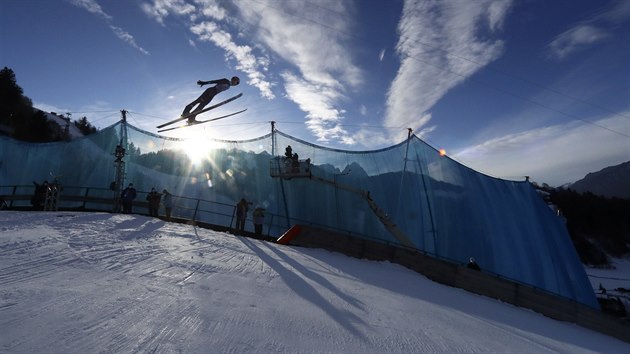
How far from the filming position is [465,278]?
1027 cm

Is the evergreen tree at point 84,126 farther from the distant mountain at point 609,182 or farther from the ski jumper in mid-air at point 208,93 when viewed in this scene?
the distant mountain at point 609,182

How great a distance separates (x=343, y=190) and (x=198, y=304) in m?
10.8

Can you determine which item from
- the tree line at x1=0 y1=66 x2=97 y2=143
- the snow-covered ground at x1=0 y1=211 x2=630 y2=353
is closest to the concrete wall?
→ the snow-covered ground at x1=0 y1=211 x2=630 y2=353

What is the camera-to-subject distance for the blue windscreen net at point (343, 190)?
12102 millimetres

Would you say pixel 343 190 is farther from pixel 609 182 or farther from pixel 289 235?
pixel 609 182

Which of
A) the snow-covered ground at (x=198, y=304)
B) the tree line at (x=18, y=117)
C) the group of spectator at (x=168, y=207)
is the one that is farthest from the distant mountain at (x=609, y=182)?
the tree line at (x=18, y=117)

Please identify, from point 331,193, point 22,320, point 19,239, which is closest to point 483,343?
point 22,320

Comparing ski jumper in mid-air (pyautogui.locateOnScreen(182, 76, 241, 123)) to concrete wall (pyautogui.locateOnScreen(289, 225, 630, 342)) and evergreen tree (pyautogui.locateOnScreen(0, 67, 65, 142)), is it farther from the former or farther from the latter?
evergreen tree (pyautogui.locateOnScreen(0, 67, 65, 142))

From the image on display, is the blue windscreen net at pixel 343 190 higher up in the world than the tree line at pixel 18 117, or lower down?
lower down

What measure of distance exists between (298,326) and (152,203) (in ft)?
37.9

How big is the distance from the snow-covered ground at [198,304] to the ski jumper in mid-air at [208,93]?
5.38 meters

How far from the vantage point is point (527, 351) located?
4.45 metres

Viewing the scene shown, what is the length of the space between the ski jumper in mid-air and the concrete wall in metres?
5.58

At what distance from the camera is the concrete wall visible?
33.7 feet
